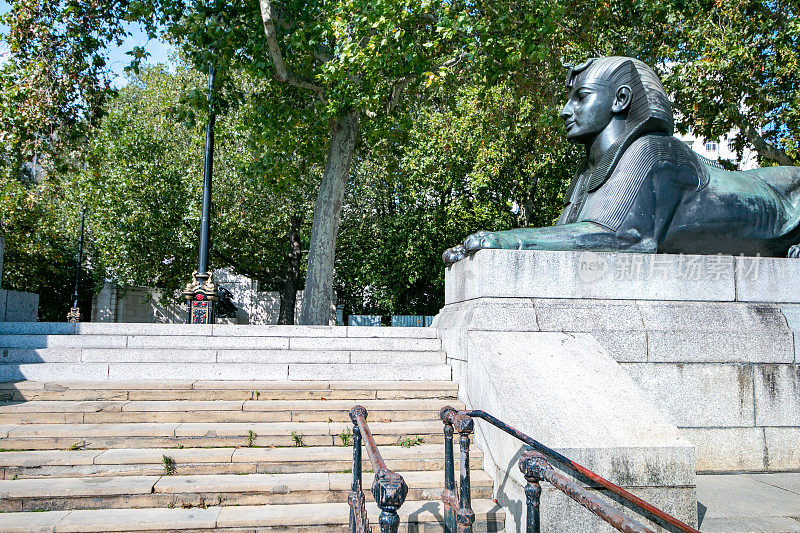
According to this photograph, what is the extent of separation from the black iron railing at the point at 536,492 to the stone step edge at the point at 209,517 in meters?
0.54

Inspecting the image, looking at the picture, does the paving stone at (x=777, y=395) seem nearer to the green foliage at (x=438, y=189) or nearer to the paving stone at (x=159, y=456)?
the paving stone at (x=159, y=456)

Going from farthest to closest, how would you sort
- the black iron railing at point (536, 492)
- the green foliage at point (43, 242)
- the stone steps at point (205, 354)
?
the green foliage at point (43, 242) < the stone steps at point (205, 354) < the black iron railing at point (536, 492)

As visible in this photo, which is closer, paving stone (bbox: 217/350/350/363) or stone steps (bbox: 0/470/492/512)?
stone steps (bbox: 0/470/492/512)

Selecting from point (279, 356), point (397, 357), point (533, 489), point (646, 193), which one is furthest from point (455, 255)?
point (533, 489)

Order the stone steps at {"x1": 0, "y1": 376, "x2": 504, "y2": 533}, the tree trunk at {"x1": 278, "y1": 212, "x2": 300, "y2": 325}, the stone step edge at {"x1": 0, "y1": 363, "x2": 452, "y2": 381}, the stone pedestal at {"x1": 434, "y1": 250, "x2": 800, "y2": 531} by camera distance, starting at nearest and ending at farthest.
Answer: the stone steps at {"x1": 0, "y1": 376, "x2": 504, "y2": 533} → the stone pedestal at {"x1": 434, "y1": 250, "x2": 800, "y2": 531} → the stone step edge at {"x1": 0, "y1": 363, "x2": 452, "y2": 381} → the tree trunk at {"x1": 278, "y1": 212, "x2": 300, "y2": 325}

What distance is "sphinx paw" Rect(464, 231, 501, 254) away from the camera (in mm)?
5840

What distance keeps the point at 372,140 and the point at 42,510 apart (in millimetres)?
13399

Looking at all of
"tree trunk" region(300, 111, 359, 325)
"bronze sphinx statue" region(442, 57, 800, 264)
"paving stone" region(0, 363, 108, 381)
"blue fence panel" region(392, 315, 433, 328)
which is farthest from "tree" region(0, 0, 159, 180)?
"blue fence panel" region(392, 315, 433, 328)

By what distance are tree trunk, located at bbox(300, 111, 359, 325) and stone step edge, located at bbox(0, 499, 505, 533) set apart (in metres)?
9.70

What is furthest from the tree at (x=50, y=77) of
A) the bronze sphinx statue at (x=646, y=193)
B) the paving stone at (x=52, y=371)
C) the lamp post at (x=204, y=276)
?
the bronze sphinx statue at (x=646, y=193)

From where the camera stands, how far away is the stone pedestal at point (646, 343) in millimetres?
4816

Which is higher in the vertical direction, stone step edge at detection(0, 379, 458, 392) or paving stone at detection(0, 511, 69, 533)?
stone step edge at detection(0, 379, 458, 392)

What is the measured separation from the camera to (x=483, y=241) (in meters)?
5.88

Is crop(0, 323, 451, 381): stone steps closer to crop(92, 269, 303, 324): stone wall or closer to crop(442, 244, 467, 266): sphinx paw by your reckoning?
crop(442, 244, 467, 266): sphinx paw
